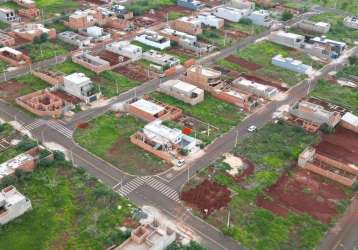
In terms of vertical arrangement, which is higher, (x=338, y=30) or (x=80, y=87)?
(x=338, y=30)

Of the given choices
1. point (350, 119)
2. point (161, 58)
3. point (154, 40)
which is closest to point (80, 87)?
point (161, 58)

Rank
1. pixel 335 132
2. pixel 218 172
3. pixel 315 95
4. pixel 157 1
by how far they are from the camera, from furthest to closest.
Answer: pixel 157 1, pixel 315 95, pixel 335 132, pixel 218 172

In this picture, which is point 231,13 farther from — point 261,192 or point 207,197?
point 207,197

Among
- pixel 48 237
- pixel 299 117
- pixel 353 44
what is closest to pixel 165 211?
pixel 48 237

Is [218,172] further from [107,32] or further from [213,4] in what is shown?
Result: [213,4]

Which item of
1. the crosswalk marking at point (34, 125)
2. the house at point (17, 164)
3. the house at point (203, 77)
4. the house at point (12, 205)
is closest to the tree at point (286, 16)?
the house at point (203, 77)

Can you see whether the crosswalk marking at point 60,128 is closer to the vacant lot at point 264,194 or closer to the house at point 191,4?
the vacant lot at point 264,194
